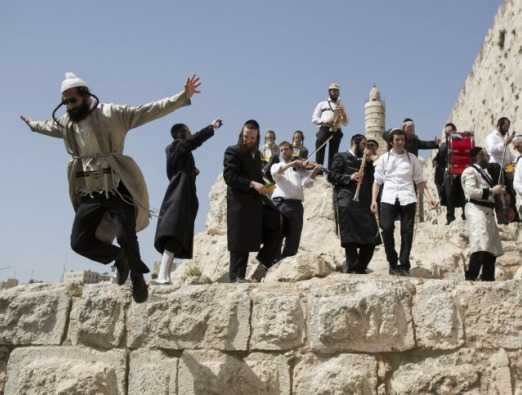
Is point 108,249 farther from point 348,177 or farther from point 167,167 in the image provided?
point 348,177

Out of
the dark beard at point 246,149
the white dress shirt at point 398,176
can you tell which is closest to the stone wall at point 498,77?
the white dress shirt at point 398,176

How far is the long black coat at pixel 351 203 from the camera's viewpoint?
19.6 feet

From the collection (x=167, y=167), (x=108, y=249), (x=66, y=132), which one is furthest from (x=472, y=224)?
(x=66, y=132)

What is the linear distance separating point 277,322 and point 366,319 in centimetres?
65

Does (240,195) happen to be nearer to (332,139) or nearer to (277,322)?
(277,322)

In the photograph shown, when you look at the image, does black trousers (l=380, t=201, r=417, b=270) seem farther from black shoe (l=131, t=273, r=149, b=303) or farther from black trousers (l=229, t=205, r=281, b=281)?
black shoe (l=131, t=273, r=149, b=303)

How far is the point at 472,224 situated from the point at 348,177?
51.4 inches

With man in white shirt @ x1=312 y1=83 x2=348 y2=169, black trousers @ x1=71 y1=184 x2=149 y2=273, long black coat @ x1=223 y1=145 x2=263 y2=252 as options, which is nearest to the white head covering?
black trousers @ x1=71 y1=184 x2=149 y2=273

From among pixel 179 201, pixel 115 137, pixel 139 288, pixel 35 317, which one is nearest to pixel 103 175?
pixel 115 137

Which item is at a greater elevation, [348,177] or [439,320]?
[348,177]

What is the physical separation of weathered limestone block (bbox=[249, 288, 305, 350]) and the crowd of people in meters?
0.89

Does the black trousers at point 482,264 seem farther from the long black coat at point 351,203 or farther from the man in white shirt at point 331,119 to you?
the man in white shirt at point 331,119

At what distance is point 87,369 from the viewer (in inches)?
186

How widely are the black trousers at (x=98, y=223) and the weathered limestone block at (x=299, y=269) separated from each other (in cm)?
107
